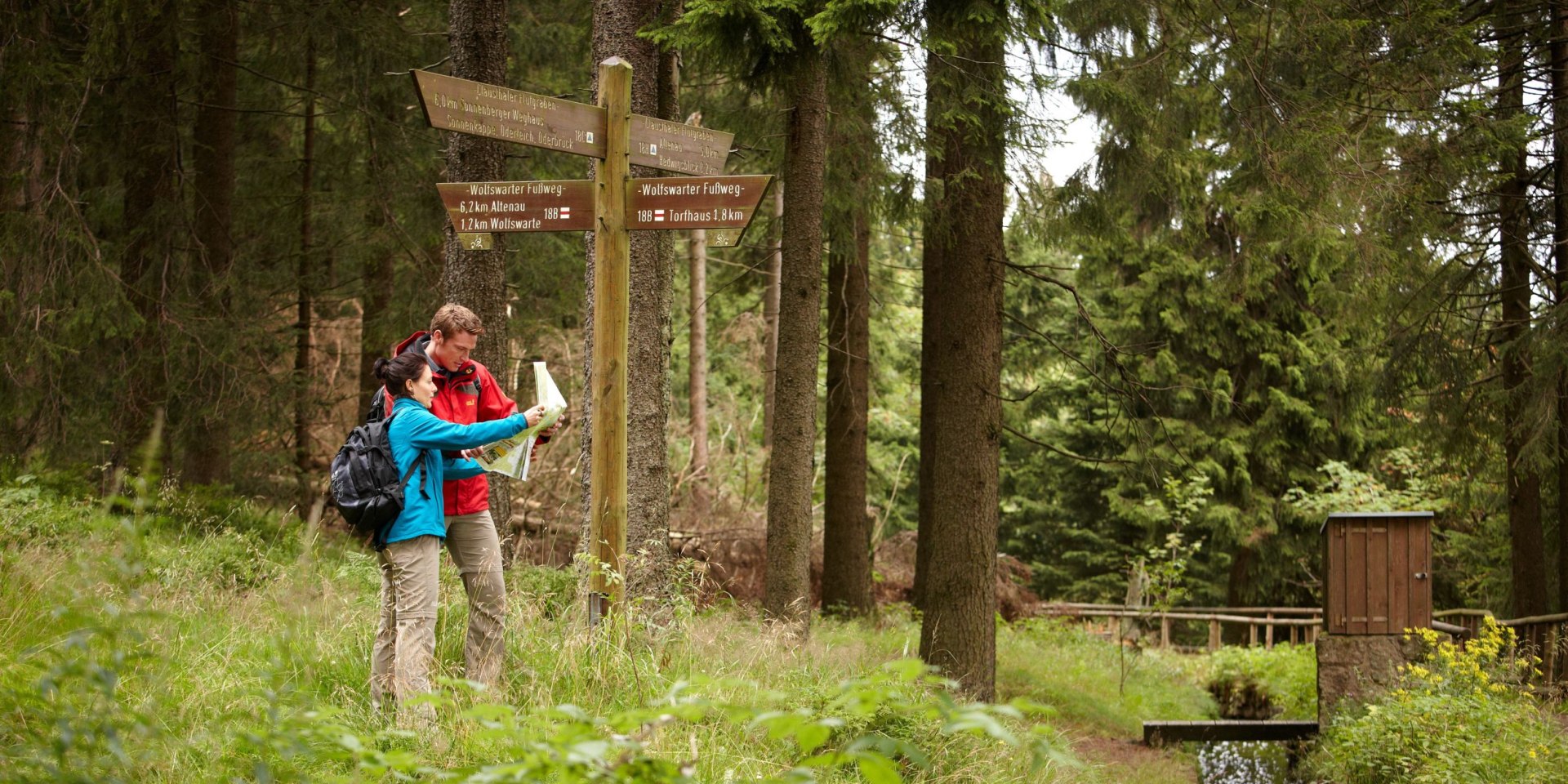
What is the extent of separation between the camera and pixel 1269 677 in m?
15.5

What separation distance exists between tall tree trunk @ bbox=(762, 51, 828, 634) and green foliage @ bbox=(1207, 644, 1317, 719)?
7.91 meters

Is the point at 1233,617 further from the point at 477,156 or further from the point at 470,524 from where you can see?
the point at 470,524

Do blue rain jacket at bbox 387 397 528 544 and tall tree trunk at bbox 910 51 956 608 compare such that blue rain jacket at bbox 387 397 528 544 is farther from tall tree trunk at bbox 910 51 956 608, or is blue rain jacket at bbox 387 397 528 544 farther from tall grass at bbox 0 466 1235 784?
tall tree trunk at bbox 910 51 956 608

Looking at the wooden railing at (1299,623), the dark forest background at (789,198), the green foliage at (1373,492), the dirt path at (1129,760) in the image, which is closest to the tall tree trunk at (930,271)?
the dark forest background at (789,198)

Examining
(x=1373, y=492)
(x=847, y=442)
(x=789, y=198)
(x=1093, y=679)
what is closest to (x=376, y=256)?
(x=847, y=442)

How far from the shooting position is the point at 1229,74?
9.88m

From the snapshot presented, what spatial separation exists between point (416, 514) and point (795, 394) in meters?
4.63

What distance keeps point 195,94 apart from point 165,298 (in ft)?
8.04

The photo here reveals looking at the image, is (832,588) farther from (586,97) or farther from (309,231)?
(309,231)

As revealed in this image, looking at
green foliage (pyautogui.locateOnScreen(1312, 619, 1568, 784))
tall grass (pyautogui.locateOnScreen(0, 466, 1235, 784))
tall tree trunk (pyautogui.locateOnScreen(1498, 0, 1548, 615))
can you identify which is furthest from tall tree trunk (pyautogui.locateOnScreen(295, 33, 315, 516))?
tall tree trunk (pyautogui.locateOnScreen(1498, 0, 1548, 615))

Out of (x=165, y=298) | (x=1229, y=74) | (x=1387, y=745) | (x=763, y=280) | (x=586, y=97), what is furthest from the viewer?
(x=763, y=280)

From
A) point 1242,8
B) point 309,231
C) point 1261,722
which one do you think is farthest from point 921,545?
point 309,231

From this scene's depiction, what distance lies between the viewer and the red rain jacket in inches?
194

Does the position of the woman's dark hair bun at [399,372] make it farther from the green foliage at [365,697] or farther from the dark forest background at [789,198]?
the dark forest background at [789,198]
